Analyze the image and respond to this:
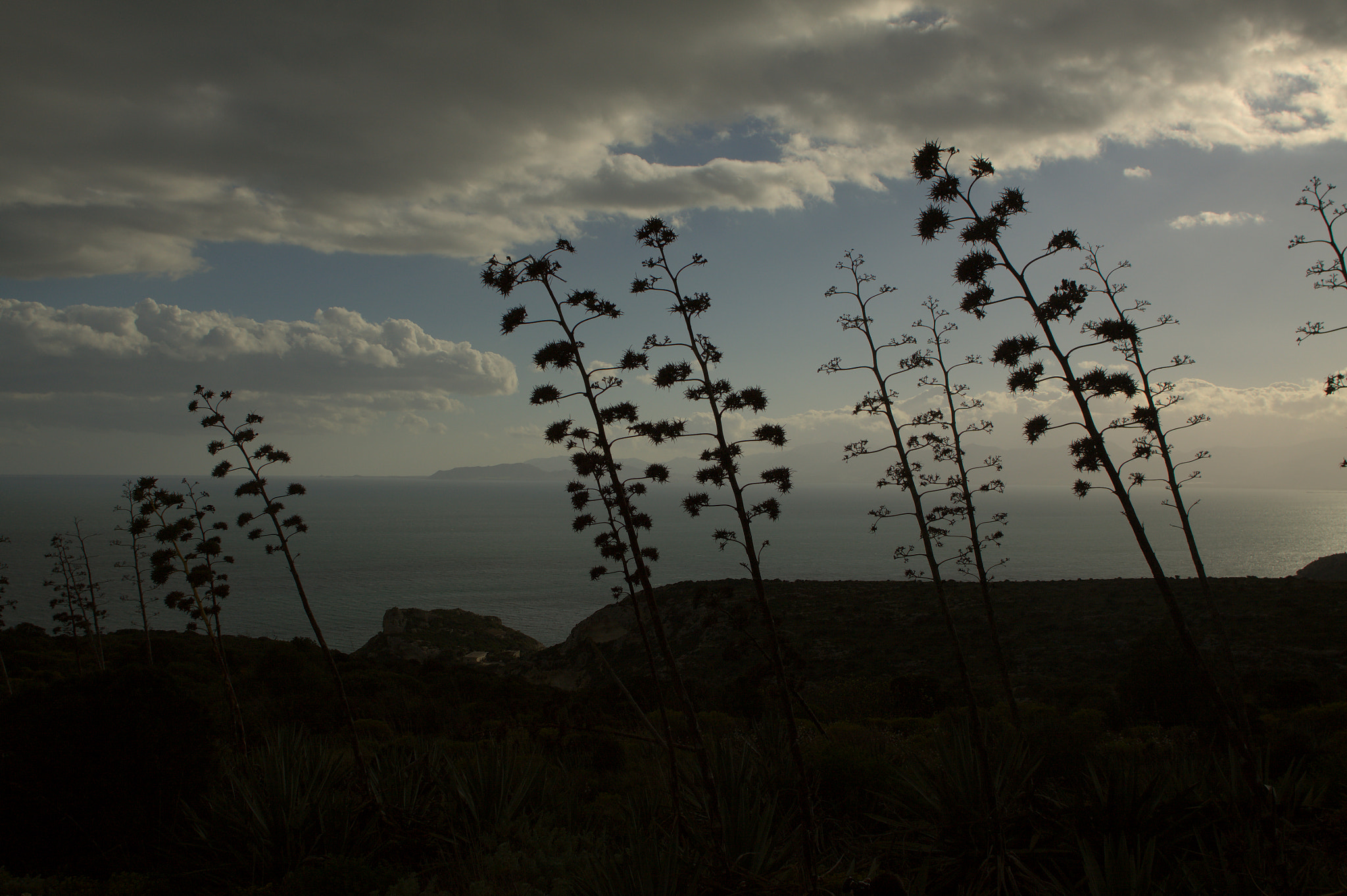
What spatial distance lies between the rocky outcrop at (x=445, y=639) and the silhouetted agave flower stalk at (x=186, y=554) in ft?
108

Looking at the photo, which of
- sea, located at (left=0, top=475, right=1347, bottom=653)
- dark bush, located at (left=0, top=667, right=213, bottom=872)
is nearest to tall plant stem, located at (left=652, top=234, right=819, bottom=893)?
dark bush, located at (left=0, top=667, right=213, bottom=872)

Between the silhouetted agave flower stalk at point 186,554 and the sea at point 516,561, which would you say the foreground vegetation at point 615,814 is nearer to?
the silhouetted agave flower stalk at point 186,554

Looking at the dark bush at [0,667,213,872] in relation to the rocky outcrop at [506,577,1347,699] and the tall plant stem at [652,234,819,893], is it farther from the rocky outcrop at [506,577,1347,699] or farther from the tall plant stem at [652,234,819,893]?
the rocky outcrop at [506,577,1347,699]

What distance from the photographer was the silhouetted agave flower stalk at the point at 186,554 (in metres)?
10.3

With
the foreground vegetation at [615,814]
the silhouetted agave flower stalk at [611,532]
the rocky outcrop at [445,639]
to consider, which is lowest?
the rocky outcrop at [445,639]

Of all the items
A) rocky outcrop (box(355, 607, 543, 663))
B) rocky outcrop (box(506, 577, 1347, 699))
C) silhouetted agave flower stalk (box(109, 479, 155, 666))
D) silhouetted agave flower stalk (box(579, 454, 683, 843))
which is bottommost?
rocky outcrop (box(506, 577, 1347, 699))

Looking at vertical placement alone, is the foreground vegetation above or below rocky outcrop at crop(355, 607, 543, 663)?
above

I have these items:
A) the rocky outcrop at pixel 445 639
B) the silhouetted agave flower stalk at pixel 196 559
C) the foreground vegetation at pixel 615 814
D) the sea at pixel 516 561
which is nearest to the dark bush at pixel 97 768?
the foreground vegetation at pixel 615 814

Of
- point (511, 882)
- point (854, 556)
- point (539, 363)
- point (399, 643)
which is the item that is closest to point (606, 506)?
point (539, 363)

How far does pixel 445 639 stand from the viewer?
4809cm

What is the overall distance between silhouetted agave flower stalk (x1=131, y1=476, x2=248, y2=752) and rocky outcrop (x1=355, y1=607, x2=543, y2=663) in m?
32.8

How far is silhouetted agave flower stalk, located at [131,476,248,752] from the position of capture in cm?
1027

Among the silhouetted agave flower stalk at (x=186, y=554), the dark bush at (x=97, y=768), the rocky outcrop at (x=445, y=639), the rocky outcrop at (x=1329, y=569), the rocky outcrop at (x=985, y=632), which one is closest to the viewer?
the dark bush at (x=97, y=768)

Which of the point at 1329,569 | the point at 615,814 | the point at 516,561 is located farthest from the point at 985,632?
the point at 516,561
